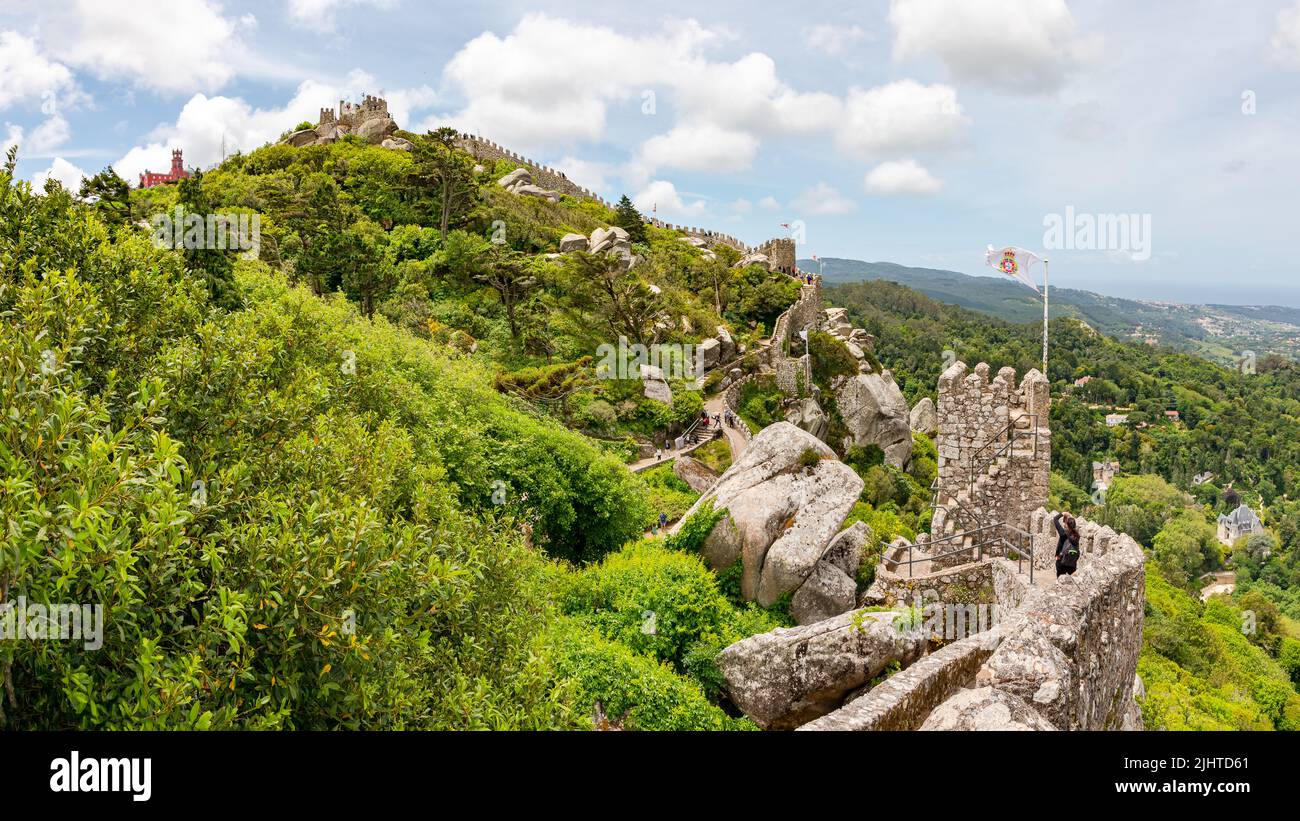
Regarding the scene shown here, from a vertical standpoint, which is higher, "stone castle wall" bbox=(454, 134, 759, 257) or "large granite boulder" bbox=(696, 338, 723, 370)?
"stone castle wall" bbox=(454, 134, 759, 257)

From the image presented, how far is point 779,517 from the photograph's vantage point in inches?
754

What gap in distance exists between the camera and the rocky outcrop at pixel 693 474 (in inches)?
1260

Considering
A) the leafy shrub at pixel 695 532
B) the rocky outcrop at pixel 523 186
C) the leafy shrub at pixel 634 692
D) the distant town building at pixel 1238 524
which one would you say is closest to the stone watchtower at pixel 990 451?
the leafy shrub at pixel 695 532

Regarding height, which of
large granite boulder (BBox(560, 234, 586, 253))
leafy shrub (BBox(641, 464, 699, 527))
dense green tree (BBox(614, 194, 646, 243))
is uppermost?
dense green tree (BBox(614, 194, 646, 243))

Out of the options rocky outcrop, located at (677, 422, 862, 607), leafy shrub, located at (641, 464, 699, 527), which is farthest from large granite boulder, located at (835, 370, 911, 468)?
rocky outcrop, located at (677, 422, 862, 607)

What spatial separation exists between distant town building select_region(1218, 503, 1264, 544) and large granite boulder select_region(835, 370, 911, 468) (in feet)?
251

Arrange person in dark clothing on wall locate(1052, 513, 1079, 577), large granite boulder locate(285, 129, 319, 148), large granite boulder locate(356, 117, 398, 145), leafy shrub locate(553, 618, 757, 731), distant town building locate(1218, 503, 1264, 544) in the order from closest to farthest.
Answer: leafy shrub locate(553, 618, 757, 731) → person in dark clothing on wall locate(1052, 513, 1079, 577) → large granite boulder locate(356, 117, 398, 145) → large granite boulder locate(285, 129, 319, 148) → distant town building locate(1218, 503, 1264, 544)

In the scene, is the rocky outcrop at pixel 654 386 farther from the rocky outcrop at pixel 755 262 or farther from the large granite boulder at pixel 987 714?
the large granite boulder at pixel 987 714

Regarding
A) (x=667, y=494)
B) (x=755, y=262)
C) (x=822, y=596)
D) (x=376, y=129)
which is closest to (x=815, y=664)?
(x=822, y=596)

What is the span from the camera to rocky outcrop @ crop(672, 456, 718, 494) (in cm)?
3200

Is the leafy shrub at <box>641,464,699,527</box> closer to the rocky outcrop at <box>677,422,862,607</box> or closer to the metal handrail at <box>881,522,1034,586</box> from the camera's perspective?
the rocky outcrop at <box>677,422,862,607</box>

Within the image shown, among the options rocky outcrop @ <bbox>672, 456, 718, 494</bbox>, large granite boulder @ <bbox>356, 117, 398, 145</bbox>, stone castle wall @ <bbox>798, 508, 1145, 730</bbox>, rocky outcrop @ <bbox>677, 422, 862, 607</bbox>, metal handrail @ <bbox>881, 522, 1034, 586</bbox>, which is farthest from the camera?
large granite boulder @ <bbox>356, 117, 398, 145</bbox>
